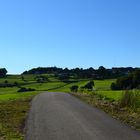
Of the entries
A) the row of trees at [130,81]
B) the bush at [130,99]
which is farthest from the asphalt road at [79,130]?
the row of trees at [130,81]

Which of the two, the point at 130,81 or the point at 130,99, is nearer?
the point at 130,99

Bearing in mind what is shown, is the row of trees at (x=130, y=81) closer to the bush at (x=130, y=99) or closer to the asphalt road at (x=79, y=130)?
the bush at (x=130, y=99)

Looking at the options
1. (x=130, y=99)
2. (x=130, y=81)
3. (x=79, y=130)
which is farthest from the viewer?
(x=130, y=81)

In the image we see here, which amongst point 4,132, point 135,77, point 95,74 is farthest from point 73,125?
point 95,74

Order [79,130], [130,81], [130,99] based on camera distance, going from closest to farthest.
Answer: [79,130] → [130,99] → [130,81]

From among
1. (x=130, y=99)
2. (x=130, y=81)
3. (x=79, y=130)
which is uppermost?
(x=130, y=81)

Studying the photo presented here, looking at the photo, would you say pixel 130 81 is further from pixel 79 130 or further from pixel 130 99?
pixel 79 130

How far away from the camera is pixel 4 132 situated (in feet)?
61.3

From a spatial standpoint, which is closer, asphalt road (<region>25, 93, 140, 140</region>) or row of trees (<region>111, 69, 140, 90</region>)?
asphalt road (<region>25, 93, 140, 140</region>)

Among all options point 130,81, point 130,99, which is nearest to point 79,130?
point 130,99

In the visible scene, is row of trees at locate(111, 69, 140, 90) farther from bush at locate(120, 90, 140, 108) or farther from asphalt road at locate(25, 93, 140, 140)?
asphalt road at locate(25, 93, 140, 140)

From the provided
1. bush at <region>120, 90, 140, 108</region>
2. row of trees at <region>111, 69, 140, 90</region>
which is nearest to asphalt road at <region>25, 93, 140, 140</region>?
bush at <region>120, 90, 140, 108</region>

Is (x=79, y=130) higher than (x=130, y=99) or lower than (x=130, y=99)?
lower

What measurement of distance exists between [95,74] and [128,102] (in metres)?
151
